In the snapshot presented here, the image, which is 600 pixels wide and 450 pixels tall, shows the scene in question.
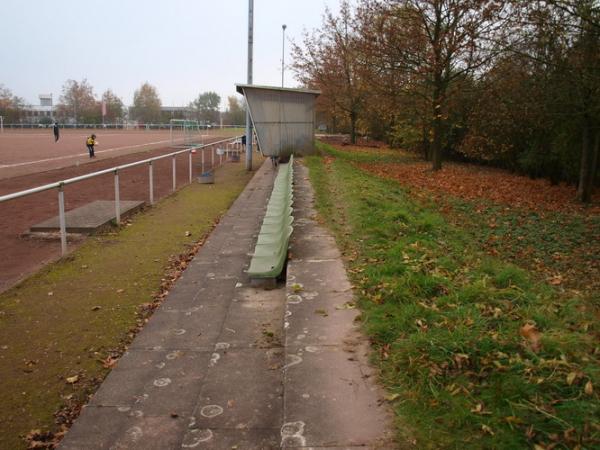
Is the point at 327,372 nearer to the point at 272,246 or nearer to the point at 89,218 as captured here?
the point at 272,246

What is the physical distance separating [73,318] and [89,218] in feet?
15.0

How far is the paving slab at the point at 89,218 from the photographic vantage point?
8.71 metres

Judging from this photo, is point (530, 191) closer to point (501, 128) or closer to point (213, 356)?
point (501, 128)

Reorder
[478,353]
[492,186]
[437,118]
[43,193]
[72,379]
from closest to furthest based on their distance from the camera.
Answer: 1. [478,353]
2. [72,379]
3. [43,193]
4. [492,186]
5. [437,118]

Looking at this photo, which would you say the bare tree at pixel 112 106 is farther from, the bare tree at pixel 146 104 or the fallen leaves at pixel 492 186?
the fallen leaves at pixel 492 186

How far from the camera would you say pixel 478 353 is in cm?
314

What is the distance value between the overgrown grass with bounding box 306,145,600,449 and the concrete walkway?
209 mm

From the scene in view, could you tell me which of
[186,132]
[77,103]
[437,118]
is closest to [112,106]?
[77,103]

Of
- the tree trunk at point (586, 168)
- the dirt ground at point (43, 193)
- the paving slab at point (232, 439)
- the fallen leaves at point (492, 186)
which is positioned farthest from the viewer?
the tree trunk at point (586, 168)

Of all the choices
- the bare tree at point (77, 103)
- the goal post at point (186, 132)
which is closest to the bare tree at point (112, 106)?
the bare tree at point (77, 103)

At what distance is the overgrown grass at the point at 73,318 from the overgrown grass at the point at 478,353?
2.17m

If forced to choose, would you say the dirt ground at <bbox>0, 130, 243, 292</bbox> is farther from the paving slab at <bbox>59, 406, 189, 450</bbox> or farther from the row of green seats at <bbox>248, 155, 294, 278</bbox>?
the paving slab at <bbox>59, 406, 189, 450</bbox>

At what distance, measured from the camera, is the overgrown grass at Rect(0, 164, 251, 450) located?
3.71m

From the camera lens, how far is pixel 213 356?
4039mm
